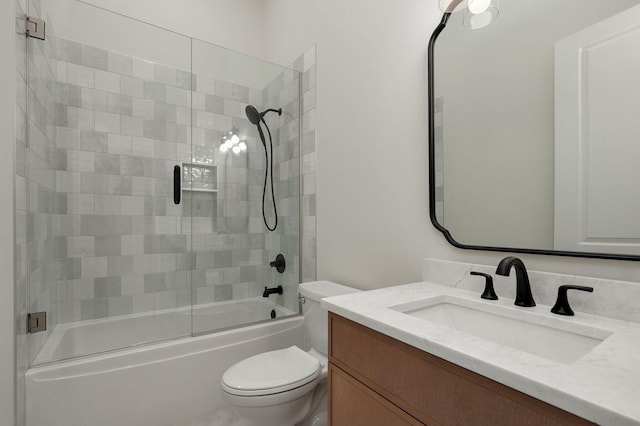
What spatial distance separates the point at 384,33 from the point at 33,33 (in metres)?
1.66

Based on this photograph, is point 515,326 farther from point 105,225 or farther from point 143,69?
point 143,69

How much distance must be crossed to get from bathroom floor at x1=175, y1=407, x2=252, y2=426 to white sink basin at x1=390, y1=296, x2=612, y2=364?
4.18 ft

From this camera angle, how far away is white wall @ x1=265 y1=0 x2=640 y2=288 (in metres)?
1.33

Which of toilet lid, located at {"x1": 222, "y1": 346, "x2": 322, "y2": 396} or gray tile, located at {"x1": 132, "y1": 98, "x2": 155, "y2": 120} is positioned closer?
toilet lid, located at {"x1": 222, "y1": 346, "x2": 322, "y2": 396}

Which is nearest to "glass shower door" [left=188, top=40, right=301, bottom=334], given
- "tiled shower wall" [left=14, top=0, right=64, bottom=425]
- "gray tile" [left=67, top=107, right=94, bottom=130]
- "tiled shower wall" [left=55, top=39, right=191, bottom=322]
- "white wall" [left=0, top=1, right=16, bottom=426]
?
"tiled shower wall" [left=55, top=39, right=191, bottom=322]

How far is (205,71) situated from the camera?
2213mm

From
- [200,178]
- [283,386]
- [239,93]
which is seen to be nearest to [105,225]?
[200,178]

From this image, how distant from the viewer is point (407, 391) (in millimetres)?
709

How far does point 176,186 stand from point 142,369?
3.78 ft

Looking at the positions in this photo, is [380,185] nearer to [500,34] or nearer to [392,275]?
[392,275]

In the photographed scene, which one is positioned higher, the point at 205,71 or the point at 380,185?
the point at 205,71

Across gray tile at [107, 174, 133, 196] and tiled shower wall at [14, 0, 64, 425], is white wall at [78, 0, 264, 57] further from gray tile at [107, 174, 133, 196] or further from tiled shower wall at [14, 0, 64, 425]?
gray tile at [107, 174, 133, 196]

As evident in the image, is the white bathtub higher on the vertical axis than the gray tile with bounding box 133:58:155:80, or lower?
lower

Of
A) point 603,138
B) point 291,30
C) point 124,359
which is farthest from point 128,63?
point 603,138
